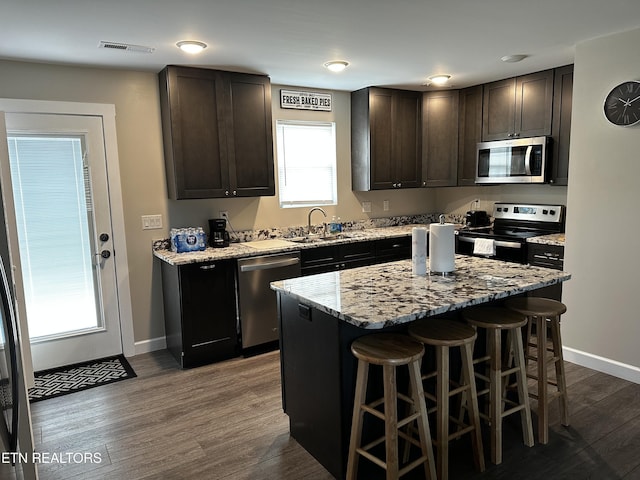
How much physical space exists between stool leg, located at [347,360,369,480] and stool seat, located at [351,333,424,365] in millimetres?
56

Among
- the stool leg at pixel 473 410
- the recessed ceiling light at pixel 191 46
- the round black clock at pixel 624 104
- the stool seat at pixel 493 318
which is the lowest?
the stool leg at pixel 473 410

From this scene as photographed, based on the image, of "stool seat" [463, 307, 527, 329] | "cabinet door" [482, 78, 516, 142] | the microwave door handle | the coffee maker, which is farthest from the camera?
"cabinet door" [482, 78, 516, 142]

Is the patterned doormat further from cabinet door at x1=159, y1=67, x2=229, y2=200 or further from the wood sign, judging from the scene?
the wood sign

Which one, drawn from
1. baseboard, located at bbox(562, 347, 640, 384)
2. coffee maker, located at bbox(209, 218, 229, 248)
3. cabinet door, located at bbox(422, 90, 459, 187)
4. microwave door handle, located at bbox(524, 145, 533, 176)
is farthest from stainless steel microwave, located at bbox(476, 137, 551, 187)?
coffee maker, located at bbox(209, 218, 229, 248)

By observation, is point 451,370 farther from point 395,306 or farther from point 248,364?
point 248,364

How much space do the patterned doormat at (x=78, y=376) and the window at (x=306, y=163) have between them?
2073 mm

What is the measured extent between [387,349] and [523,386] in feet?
3.07

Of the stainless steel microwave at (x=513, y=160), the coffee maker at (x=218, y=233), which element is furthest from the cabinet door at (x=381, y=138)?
the coffee maker at (x=218, y=233)

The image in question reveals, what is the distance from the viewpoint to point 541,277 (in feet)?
Result: 8.02

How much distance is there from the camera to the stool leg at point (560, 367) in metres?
2.54

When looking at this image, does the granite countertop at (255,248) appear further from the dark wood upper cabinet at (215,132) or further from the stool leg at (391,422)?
the stool leg at (391,422)

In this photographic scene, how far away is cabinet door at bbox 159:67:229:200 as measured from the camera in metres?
3.60

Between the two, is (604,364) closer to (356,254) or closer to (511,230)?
(511,230)

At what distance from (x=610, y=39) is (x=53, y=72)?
4019mm
